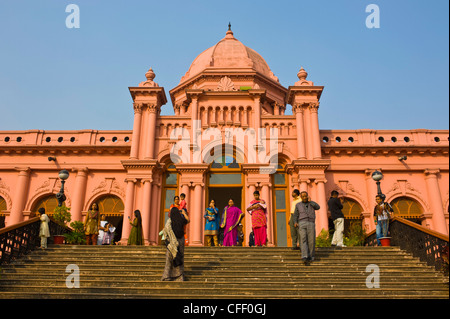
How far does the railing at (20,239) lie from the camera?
1172cm

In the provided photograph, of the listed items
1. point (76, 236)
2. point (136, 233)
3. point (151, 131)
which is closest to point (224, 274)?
point (136, 233)

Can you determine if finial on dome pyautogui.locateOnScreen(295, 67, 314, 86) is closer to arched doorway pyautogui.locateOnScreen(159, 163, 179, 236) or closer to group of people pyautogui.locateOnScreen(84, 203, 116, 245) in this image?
arched doorway pyautogui.locateOnScreen(159, 163, 179, 236)

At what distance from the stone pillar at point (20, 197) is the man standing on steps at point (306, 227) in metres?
15.6

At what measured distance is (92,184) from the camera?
72.4 feet

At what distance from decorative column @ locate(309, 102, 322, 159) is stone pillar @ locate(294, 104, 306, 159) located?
47cm

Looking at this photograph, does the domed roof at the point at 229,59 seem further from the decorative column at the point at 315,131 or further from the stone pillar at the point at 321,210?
the stone pillar at the point at 321,210

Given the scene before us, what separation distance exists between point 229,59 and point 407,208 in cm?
1443

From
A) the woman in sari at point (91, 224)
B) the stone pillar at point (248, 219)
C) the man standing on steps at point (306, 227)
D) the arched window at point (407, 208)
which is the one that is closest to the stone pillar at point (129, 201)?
the woman in sari at point (91, 224)

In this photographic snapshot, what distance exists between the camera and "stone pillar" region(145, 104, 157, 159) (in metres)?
20.8

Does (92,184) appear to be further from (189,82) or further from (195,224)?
(189,82)

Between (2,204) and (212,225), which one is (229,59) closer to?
(2,204)

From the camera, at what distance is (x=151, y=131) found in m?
21.2

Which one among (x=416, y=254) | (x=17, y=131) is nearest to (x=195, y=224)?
(x=416, y=254)
